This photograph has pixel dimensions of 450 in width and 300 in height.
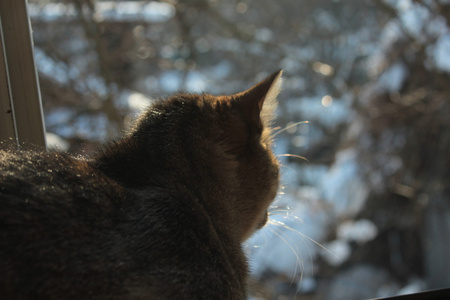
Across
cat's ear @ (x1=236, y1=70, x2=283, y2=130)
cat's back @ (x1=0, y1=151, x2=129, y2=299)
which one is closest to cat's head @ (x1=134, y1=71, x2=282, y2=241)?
cat's ear @ (x1=236, y1=70, x2=283, y2=130)

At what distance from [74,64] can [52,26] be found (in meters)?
0.14

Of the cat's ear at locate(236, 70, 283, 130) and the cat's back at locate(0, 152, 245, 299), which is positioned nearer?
the cat's back at locate(0, 152, 245, 299)

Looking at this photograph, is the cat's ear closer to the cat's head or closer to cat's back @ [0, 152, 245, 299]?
the cat's head

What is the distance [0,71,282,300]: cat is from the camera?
0.52 m

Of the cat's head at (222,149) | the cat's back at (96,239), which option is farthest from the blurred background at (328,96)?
the cat's back at (96,239)

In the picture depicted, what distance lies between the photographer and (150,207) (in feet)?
2.07

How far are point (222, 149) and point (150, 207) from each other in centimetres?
22

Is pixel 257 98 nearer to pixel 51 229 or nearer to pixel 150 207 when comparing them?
pixel 150 207

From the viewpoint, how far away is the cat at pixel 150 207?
0.52m

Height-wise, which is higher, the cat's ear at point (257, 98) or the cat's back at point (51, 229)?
the cat's ear at point (257, 98)

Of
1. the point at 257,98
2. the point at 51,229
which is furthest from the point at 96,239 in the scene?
the point at 257,98

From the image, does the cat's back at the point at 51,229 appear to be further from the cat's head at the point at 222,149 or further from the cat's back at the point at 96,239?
the cat's head at the point at 222,149

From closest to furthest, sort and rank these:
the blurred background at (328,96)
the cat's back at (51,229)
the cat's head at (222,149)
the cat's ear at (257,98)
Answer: the cat's back at (51,229), the cat's head at (222,149), the cat's ear at (257,98), the blurred background at (328,96)

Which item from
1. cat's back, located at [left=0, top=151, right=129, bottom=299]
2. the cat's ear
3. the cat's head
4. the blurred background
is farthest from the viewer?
the blurred background
